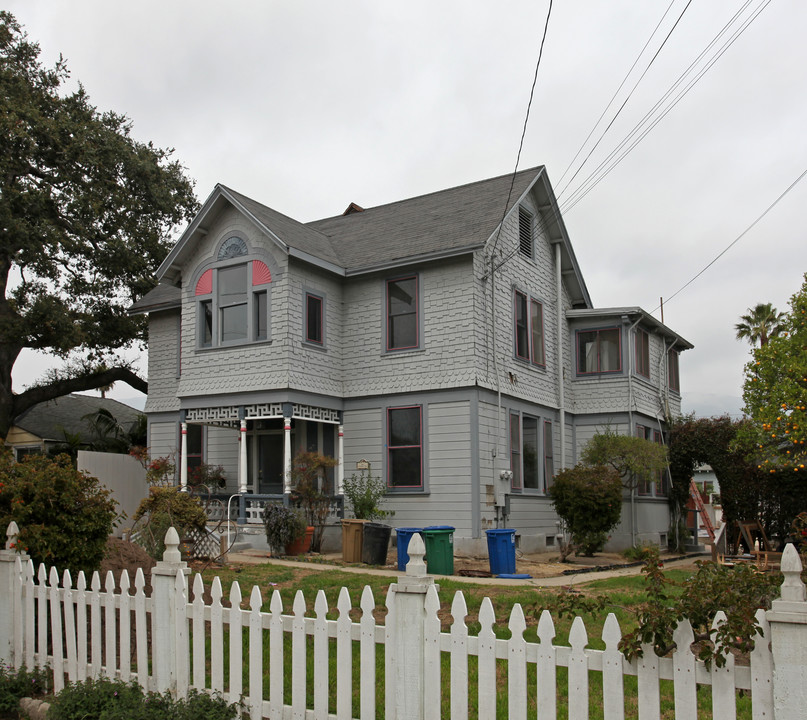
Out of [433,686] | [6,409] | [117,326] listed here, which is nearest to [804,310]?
[433,686]

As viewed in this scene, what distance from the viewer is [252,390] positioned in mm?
19219

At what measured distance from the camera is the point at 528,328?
841 inches

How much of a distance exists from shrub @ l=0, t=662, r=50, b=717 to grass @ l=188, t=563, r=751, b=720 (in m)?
1.59

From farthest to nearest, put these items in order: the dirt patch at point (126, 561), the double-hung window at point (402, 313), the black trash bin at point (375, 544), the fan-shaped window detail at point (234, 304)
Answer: the double-hung window at point (402, 313) < the fan-shaped window detail at point (234, 304) < the black trash bin at point (375, 544) < the dirt patch at point (126, 561)

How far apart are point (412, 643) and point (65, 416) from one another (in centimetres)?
3291

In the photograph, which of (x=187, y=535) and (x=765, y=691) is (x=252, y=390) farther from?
(x=765, y=691)

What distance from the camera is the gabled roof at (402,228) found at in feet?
63.5

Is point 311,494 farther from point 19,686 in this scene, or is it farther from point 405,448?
point 19,686

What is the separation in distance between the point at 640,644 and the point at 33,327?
25.7 metres

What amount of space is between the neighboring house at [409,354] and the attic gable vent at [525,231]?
0.08m

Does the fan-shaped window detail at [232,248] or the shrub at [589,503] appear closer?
the shrub at [589,503]

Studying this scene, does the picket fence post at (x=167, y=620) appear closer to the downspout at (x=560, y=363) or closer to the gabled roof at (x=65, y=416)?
the downspout at (x=560, y=363)

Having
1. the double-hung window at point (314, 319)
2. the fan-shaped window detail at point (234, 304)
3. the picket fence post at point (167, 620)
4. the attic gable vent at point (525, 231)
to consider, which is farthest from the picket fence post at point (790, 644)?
the attic gable vent at point (525, 231)

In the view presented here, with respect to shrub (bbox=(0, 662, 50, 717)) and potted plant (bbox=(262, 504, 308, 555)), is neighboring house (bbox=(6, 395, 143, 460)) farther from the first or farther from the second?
shrub (bbox=(0, 662, 50, 717))
